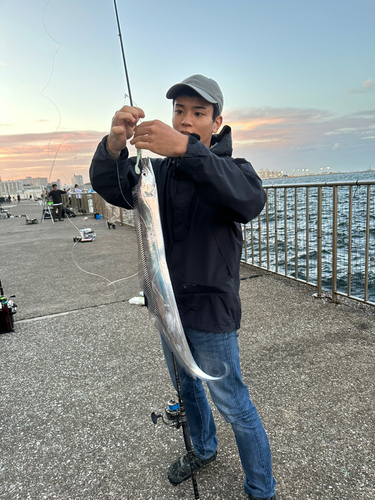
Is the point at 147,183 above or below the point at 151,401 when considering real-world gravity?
above

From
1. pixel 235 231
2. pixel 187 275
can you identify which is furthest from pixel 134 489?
pixel 235 231

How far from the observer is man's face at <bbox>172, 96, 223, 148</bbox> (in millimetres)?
1752

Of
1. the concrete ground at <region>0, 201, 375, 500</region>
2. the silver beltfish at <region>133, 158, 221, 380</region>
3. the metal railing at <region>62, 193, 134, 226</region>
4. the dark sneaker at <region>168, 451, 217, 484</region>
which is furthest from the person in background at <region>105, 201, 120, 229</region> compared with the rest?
the silver beltfish at <region>133, 158, 221, 380</region>

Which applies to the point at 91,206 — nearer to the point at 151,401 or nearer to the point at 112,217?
the point at 112,217

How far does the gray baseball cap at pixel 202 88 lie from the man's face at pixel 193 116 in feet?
0.13

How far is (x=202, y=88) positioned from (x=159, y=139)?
56 cm

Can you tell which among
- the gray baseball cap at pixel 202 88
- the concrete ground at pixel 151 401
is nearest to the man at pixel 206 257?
the gray baseball cap at pixel 202 88

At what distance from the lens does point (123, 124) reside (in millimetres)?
1523

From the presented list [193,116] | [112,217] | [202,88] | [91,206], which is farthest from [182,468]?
[91,206]

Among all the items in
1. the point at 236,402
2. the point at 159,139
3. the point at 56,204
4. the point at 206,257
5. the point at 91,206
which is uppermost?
the point at 159,139

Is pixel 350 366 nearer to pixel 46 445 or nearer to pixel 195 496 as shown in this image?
pixel 195 496

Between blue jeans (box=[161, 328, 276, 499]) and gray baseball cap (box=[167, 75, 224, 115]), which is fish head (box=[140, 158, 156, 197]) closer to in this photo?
gray baseball cap (box=[167, 75, 224, 115])

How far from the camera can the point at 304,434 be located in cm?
233

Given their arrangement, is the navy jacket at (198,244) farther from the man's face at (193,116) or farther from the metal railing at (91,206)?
the metal railing at (91,206)
